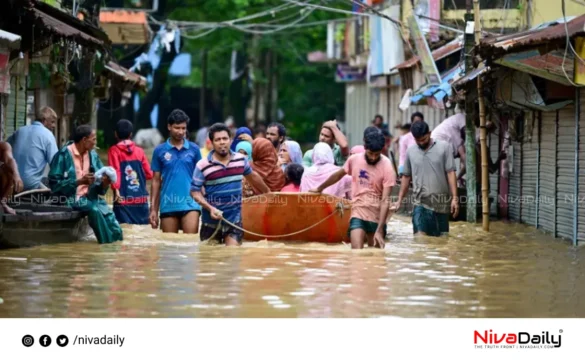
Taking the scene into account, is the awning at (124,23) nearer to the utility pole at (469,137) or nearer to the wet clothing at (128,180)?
the utility pole at (469,137)

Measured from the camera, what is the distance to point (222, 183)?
14.7m

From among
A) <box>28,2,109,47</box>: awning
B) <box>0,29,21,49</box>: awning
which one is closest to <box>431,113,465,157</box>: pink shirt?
<box>28,2,109,47</box>: awning

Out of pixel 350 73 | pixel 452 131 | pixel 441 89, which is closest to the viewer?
pixel 452 131

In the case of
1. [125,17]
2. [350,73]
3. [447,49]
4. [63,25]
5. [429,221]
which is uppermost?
[125,17]

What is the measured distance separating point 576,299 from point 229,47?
3823 cm

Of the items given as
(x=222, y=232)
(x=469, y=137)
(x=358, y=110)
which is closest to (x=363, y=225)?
(x=222, y=232)

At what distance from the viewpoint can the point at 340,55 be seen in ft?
163

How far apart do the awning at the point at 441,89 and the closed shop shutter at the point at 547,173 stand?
2.68m

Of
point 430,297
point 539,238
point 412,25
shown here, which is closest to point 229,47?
point 412,25

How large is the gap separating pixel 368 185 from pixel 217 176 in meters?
1.66

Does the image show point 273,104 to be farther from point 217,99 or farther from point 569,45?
point 569,45

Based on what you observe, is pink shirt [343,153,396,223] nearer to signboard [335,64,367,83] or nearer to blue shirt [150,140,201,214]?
blue shirt [150,140,201,214]

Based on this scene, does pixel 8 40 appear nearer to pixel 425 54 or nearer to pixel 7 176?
pixel 7 176

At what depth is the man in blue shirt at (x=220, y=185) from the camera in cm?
1455
